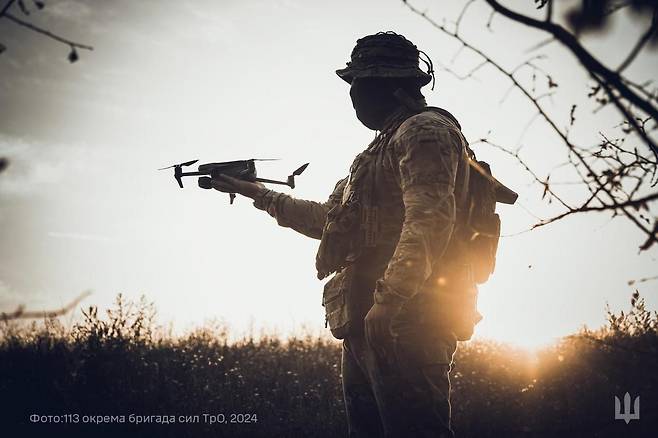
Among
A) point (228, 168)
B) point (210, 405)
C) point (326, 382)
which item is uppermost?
point (228, 168)

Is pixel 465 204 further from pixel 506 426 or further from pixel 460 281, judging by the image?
pixel 506 426

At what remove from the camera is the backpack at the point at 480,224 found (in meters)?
2.85

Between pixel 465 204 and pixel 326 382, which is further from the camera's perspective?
pixel 326 382

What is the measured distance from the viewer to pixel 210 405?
6785 millimetres

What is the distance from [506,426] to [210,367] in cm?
419

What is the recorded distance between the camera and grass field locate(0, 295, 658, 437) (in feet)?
20.9

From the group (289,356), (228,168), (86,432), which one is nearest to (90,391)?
(86,432)

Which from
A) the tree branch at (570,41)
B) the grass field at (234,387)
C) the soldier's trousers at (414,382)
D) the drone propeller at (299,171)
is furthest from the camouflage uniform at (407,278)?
the grass field at (234,387)

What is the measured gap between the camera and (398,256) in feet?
8.02

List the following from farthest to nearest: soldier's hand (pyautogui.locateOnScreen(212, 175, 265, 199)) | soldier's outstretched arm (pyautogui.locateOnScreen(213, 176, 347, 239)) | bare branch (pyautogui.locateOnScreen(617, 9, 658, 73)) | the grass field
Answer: the grass field
soldier's hand (pyautogui.locateOnScreen(212, 175, 265, 199))
soldier's outstretched arm (pyautogui.locateOnScreen(213, 176, 347, 239))
bare branch (pyautogui.locateOnScreen(617, 9, 658, 73))

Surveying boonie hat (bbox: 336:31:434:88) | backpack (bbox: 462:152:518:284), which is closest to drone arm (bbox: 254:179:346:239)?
boonie hat (bbox: 336:31:434:88)

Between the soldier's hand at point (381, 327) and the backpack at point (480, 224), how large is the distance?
73cm

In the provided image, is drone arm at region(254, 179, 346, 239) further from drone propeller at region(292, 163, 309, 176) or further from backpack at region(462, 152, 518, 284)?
backpack at region(462, 152, 518, 284)

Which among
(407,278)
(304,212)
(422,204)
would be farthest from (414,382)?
(304,212)
